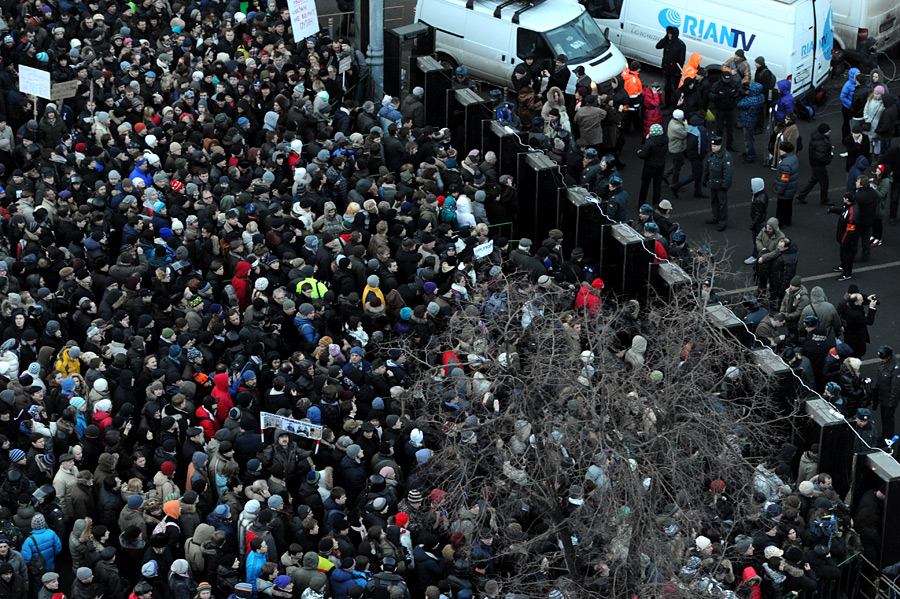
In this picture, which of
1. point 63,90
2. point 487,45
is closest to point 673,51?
point 487,45

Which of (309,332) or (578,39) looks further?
(578,39)

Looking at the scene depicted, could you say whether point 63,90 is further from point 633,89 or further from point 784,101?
point 784,101

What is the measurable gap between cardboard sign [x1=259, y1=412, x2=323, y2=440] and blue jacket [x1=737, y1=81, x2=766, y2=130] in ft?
39.9

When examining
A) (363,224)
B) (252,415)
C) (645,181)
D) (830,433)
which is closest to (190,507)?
(252,415)

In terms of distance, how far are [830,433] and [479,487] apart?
4.53 meters

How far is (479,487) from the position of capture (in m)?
16.1

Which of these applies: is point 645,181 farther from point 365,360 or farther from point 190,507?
point 190,507

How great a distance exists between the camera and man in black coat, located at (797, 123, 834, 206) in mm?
23422

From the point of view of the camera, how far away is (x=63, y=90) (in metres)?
23.3

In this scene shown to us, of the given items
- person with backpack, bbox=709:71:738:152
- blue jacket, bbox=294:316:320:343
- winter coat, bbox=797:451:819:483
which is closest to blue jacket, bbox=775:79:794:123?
person with backpack, bbox=709:71:738:152

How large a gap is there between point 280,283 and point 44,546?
17.5 ft

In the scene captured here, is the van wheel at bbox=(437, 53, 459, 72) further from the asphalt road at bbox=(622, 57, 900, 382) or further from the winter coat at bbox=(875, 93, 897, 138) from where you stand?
the winter coat at bbox=(875, 93, 897, 138)

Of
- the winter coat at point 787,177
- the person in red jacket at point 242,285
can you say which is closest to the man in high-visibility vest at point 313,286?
the person in red jacket at point 242,285

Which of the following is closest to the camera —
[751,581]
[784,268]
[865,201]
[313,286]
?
[751,581]
